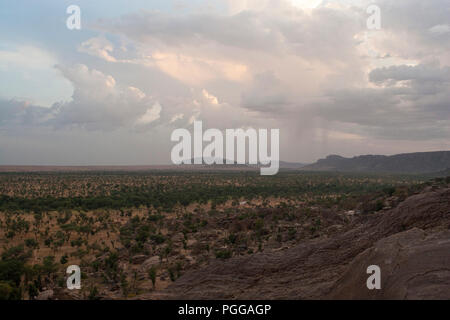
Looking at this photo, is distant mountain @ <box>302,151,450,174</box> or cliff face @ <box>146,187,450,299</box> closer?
cliff face @ <box>146,187,450,299</box>

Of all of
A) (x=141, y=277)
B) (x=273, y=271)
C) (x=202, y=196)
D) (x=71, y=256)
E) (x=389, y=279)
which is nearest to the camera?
(x=389, y=279)

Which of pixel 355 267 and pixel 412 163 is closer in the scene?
pixel 355 267

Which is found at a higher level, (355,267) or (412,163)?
(412,163)

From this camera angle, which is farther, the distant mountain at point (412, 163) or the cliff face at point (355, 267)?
the distant mountain at point (412, 163)
